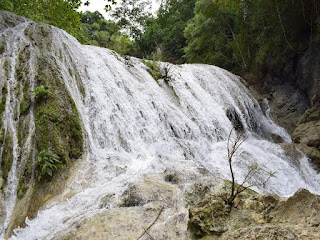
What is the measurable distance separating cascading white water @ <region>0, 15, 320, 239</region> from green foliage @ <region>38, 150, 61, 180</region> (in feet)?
1.21

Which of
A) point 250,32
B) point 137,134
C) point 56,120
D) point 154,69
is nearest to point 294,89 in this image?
point 250,32

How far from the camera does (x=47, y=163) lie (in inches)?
135

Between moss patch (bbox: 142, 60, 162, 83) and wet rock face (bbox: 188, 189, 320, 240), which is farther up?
moss patch (bbox: 142, 60, 162, 83)

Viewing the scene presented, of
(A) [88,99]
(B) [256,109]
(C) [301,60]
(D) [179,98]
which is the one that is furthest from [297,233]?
(C) [301,60]

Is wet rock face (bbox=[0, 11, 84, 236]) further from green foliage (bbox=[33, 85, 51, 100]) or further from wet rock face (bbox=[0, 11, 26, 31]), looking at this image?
wet rock face (bbox=[0, 11, 26, 31])

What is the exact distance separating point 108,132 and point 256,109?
7220 millimetres

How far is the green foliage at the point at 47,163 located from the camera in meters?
3.38

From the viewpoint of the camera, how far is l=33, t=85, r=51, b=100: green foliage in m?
4.13

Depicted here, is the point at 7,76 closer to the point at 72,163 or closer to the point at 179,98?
the point at 72,163

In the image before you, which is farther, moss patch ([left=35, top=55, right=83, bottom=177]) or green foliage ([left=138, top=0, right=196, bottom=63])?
green foliage ([left=138, top=0, right=196, bottom=63])

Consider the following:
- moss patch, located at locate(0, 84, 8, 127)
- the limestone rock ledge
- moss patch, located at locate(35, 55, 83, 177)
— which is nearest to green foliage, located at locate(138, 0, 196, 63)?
moss patch, located at locate(35, 55, 83, 177)

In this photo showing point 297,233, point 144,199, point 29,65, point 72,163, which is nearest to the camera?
point 297,233

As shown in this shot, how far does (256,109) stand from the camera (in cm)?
977

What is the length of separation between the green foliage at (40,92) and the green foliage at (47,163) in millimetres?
1199
